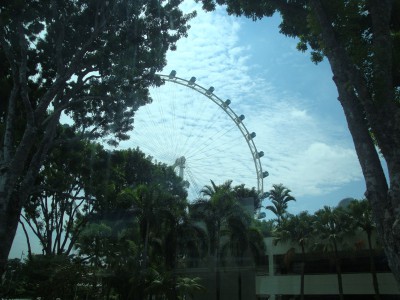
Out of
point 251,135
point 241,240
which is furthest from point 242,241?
point 251,135

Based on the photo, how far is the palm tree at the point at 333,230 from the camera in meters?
28.5

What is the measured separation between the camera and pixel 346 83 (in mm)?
8422

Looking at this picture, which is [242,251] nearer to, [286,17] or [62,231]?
[62,231]

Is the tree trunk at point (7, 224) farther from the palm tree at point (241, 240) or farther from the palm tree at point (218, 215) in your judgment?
the palm tree at point (241, 240)

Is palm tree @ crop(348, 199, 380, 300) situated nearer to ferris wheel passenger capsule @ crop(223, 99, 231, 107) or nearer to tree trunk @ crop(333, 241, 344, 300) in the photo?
tree trunk @ crop(333, 241, 344, 300)

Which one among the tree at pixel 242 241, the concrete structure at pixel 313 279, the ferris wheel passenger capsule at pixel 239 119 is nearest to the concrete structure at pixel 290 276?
the concrete structure at pixel 313 279

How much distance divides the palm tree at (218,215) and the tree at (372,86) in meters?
18.8

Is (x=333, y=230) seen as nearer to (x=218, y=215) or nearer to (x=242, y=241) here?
(x=242, y=241)

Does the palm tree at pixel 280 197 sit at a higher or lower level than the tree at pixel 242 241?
higher

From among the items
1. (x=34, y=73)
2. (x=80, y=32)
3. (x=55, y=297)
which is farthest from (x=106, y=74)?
(x=55, y=297)

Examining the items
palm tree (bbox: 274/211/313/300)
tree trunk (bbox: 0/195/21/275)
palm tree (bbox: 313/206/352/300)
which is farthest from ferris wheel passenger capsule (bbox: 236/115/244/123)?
tree trunk (bbox: 0/195/21/275)

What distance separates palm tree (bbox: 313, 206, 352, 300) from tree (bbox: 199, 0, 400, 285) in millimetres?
19865

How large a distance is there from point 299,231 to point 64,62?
20203 millimetres

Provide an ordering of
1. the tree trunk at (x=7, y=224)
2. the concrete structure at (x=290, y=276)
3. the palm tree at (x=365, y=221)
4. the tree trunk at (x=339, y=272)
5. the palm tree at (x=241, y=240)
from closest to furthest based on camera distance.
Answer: the tree trunk at (x=7, y=224)
the palm tree at (x=365, y=221)
the tree trunk at (x=339, y=272)
the palm tree at (x=241, y=240)
the concrete structure at (x=290, y=276)
